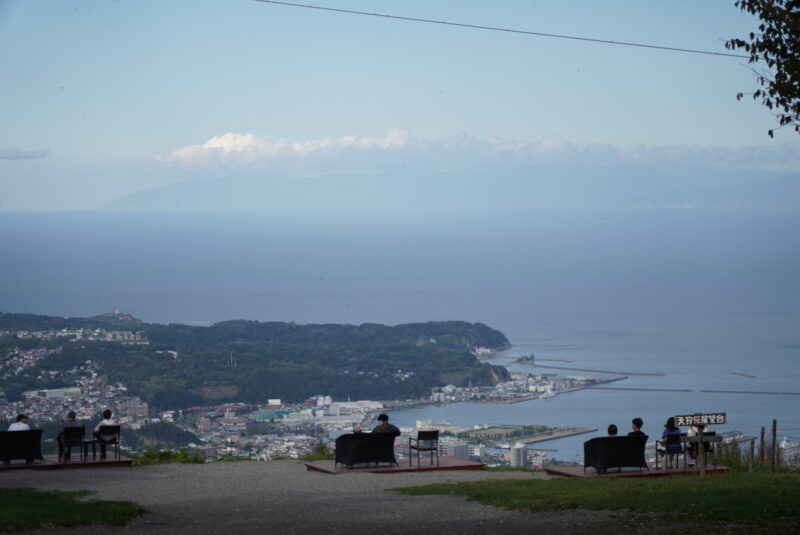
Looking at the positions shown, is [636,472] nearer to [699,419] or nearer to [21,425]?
[699,419]

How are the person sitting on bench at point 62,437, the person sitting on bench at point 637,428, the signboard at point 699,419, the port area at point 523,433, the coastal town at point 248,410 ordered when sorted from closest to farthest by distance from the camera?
the signboard at point 699,419, the person sitting on bench at point 637,428, the person sitting on bench at point 62,437, the coastal town at point 248,410, the port area at point 523,433

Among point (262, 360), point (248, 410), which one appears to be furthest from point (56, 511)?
point (262, 360)

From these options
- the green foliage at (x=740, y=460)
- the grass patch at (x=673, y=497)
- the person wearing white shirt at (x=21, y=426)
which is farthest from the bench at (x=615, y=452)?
the person wearing white shirt at (x=21, y=426)

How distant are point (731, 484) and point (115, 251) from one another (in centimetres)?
18710

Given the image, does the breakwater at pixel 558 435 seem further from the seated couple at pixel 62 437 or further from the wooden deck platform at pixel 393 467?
the seated couple at pixel 62 437

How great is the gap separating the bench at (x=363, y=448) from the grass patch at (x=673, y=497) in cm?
211

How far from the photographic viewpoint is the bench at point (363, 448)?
12836 millimetres

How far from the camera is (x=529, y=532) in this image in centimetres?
797

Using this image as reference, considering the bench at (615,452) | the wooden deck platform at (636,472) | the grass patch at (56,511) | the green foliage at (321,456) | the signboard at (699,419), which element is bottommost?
the grass patch at (56,511)

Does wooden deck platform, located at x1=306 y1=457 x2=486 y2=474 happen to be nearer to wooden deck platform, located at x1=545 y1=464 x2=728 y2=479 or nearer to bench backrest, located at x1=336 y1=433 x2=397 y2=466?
bench backrest, located at x1=336 y1=433 x2=397 y2=466

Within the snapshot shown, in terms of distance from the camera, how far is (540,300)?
372 feet

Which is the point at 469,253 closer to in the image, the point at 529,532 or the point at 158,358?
the point at 158,358

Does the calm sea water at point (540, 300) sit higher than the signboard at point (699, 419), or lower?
higher

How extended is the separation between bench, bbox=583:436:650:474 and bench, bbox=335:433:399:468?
2.46 meters
